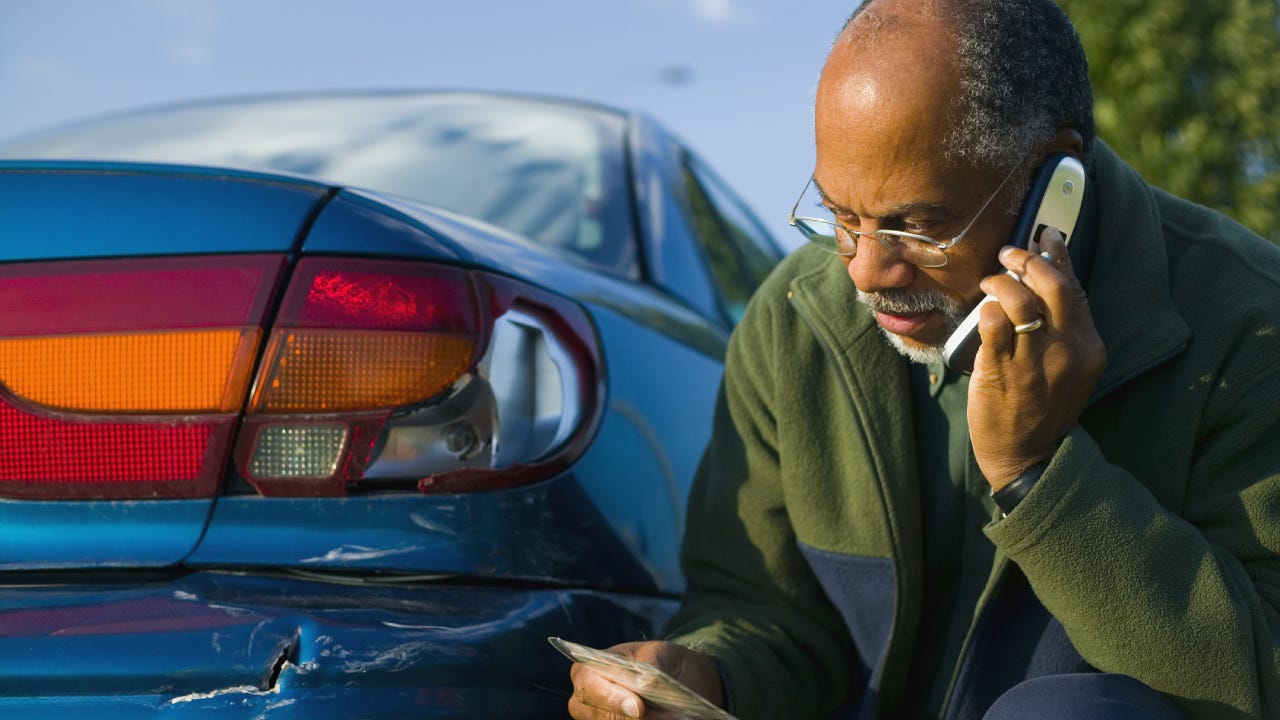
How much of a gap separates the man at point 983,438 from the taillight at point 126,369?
0.56 m

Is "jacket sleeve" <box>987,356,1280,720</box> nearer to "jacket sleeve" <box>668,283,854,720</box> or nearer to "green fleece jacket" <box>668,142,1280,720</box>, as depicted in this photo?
"green fleece jacket" <box>668,142,1280,720</box>

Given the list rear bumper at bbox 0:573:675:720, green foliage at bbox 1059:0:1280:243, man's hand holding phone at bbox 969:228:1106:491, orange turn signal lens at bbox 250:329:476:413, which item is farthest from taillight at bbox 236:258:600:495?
green foliage at bbox 1059:0:1280:243

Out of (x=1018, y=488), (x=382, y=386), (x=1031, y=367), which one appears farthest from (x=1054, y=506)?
(x=382, y=386)

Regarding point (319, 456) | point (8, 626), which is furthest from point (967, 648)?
point (8, 626)

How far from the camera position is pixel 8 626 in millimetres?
1565

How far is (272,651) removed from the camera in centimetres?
154

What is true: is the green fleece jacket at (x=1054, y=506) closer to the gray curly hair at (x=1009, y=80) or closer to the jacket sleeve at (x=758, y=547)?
the jacket sleeve at (x=758, y=547)

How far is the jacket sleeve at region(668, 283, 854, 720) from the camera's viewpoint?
213 cm

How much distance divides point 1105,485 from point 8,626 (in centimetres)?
128

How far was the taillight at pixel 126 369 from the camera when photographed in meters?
1.68

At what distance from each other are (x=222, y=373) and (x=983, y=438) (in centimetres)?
93

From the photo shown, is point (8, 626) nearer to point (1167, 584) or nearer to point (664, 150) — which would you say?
point (1167, 584)

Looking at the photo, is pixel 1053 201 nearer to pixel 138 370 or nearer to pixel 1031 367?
pixel 1031 367

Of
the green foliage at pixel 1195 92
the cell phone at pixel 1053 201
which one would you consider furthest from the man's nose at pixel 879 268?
the green foliage at pixel 1195 92
